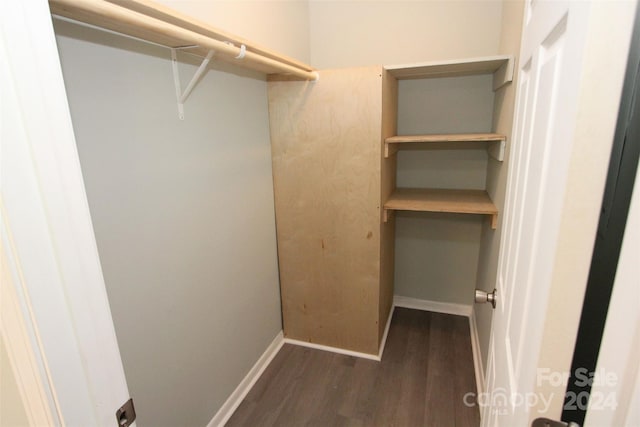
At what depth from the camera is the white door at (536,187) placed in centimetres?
44

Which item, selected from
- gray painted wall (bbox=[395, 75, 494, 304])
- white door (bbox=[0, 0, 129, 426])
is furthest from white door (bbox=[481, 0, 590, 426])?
gray painted wall (bbox=[395, 75, 494, 304])

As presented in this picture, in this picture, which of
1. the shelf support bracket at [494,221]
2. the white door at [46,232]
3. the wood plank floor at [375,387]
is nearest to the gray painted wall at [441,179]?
the wood plank floor at [375,387]

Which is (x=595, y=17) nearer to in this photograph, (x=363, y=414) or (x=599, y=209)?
(x=599, y=209)

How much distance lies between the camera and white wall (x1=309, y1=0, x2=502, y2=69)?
7.29 feet

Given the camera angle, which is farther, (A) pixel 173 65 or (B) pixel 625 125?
(A) pixel 173 65

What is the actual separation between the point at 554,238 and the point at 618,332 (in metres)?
0.13

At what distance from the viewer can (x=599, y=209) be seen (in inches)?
16.0

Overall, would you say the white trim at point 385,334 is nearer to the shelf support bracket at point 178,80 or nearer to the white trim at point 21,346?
the shelf support bracket at point 178,80

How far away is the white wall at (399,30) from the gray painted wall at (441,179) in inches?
8.0

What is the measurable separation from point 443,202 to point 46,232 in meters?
2.03

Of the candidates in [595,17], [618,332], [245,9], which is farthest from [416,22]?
[618,332]

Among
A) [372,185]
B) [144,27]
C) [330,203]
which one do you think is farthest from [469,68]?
[144,27]

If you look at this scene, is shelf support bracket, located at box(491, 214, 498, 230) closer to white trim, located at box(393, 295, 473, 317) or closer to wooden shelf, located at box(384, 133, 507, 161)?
wooden shelf, located at box(384, 133, 507, 161)

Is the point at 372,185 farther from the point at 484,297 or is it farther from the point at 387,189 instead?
the point at 484,297
